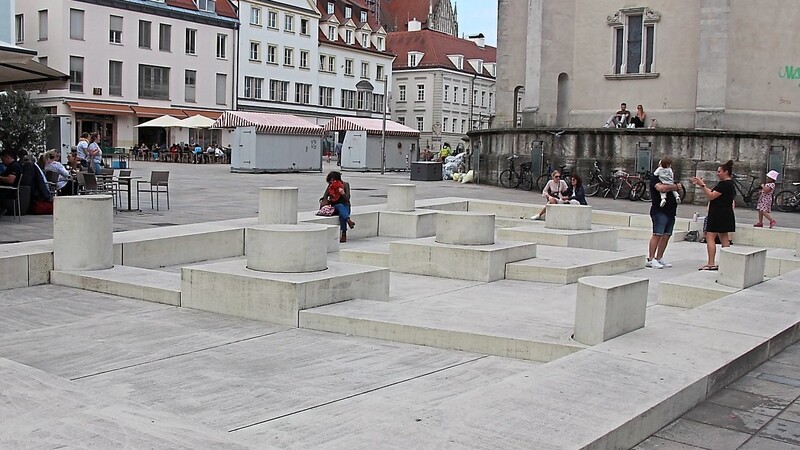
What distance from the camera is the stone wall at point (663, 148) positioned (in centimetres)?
2834

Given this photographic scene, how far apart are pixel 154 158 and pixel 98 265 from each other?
49530 millimetres

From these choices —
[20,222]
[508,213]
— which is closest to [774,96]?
[508,213]

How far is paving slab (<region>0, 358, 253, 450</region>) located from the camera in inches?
181

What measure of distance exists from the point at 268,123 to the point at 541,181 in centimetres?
1633

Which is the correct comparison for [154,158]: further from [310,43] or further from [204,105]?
[310,43]

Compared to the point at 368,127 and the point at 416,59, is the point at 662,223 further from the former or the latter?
the point at 416,59

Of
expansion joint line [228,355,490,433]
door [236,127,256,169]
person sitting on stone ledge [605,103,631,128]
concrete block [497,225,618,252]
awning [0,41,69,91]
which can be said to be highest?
person sitting on stone ledge [605,103,631,128]

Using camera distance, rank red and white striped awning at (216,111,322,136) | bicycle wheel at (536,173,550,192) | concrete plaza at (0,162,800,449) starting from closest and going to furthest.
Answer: concrete plaza at (0,162,800,449) < bicycle wheel at (536,173,550,192) < red and white striped awning at (216,111,322,136)

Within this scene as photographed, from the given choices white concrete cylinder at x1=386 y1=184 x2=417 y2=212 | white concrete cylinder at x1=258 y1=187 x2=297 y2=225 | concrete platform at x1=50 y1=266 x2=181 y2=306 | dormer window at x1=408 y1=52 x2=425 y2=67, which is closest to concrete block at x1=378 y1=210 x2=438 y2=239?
white concrete cylinder at x1=386 y1=184 x2=417 y2=212

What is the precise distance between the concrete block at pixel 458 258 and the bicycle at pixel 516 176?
19.8m

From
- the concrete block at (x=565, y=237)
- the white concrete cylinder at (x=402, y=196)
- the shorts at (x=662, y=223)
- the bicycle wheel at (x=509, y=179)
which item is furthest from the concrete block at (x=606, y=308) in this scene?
the bicycle wheel at (x=509, y=179)

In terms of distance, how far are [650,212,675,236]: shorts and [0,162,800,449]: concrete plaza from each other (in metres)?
3.57

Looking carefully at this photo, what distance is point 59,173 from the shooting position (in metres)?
19.4

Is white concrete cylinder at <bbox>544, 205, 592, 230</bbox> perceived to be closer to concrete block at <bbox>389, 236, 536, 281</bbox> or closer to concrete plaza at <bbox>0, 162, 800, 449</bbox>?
concrete block at <bbox>389, 236, 536, 281</bbox>
